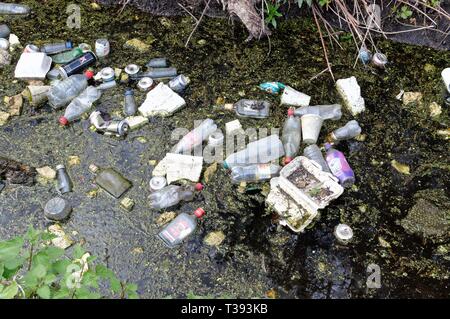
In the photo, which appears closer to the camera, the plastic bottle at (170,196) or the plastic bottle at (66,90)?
the plastic bottle at (170,196)

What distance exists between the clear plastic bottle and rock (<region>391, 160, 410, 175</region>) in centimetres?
85

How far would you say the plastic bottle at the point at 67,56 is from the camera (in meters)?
3.73

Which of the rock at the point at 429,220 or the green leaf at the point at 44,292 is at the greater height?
the green leaf at the point at 44,292

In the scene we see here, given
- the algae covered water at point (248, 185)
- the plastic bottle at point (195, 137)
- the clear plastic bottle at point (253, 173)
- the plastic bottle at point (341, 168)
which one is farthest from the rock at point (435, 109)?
the plastic bottle at point (195, 137)

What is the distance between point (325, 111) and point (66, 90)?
1.94m

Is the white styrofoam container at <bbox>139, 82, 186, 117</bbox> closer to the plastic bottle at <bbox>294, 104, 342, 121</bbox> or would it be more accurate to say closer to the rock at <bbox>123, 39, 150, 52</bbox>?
the rock at <bbox>123, 39, 150, 52</bbox>

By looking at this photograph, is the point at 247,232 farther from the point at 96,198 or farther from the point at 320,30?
the point at 320,30

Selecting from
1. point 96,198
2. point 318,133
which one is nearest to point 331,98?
point 318,133

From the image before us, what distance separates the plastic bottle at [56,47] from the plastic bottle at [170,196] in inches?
61.2

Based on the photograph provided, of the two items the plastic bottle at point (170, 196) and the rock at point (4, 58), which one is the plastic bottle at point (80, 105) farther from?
the plastic bottle at point (170, 196)

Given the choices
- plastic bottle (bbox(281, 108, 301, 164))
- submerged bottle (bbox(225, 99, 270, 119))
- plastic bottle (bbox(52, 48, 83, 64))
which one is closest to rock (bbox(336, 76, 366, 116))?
plastic bottle (bbox(281, 108, 301, 164))

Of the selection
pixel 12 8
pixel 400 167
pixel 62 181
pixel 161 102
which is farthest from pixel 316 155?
pixel 12 8

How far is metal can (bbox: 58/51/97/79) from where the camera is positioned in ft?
11.8

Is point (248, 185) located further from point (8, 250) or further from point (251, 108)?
point (8, 250)
